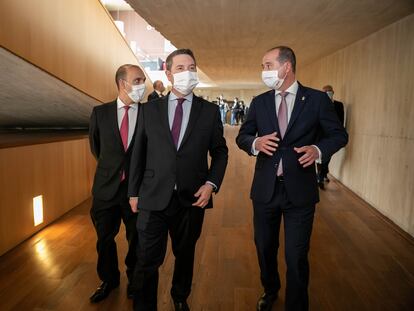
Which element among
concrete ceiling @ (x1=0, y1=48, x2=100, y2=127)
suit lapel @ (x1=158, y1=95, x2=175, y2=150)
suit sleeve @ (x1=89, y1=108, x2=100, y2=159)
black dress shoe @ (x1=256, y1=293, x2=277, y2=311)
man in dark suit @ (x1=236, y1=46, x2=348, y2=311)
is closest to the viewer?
suit lapel @ (x1=158, y1=95, x2=175, y2=150)

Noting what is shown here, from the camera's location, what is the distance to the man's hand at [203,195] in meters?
1.98

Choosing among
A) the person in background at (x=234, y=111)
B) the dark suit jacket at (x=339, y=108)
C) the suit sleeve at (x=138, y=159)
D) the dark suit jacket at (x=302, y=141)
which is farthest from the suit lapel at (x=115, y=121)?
the person in background at (x=234, y=111)

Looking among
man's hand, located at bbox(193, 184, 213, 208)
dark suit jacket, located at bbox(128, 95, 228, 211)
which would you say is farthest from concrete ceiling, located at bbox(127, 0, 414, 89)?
man's hand, located at bbox(193, 184, 213, 208)

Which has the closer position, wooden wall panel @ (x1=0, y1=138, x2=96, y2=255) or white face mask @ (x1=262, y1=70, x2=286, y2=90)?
white face mask @ (x1=262, y1=70, x2=286, y2=90)

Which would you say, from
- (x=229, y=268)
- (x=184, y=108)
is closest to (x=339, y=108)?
(x=229, y=268)

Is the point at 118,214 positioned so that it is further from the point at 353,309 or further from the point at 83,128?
the point at 83,128

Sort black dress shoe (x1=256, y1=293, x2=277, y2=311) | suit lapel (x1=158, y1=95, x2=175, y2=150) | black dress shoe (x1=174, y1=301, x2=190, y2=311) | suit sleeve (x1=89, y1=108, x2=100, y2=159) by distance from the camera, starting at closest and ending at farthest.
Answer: suit lapel (x1=158, y1=95, x2=175, y2=150)
black dress shoe (x1=174, y1=301, x2=190, y2=311)
black dress shoe (x1=256, y1=293, x2=277, y2=311)
suit sleeve (x1=89, y1=108, x2=100, y2=159)

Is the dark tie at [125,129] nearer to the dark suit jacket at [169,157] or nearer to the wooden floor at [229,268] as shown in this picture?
the dark suit jacket at [169,157]

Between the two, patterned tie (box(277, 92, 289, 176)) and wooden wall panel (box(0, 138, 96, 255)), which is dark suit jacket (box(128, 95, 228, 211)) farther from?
wooden wall panel (box(0, 138, 96, 255))

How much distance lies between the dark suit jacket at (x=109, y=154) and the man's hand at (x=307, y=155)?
1172 millimetres

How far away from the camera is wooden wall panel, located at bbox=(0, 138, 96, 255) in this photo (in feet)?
10.7

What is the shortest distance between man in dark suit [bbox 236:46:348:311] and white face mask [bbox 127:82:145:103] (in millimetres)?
893

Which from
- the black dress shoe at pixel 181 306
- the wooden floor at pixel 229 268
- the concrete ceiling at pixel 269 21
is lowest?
the wooden floor at pixel 229 268

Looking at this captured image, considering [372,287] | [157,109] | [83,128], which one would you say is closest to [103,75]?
[83,128]
